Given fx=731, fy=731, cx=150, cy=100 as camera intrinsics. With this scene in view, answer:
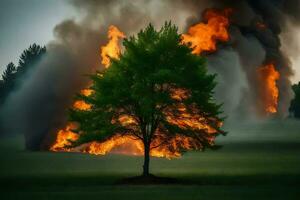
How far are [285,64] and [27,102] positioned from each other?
40.3 m

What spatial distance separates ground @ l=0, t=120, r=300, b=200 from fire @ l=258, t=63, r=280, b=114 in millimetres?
33073

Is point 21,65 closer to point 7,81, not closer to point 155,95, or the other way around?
point 7,81

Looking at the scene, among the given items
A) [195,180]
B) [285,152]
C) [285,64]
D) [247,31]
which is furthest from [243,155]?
[285,64]

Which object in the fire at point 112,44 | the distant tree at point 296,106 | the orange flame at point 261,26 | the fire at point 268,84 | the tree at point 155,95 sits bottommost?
the tree at point 155,95

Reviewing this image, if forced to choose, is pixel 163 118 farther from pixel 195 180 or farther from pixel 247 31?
pixel 247 31

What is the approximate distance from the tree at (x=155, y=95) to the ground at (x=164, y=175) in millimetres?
2761

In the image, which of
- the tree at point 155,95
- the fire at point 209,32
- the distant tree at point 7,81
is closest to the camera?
the tree at point 155,95

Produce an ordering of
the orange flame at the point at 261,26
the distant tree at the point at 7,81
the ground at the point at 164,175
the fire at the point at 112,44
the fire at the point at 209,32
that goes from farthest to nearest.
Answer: the distant tree at the point at 7,81 < the orange flame at the point at 261,26 < the fire at the point at 209,32 < the fire at the point at 112,44 < the ground at the point at 164,175

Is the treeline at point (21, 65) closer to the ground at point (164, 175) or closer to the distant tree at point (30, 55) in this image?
the distant tree at point (30, 55)

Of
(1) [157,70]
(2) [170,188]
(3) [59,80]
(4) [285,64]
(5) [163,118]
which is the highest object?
(4) [285,64]

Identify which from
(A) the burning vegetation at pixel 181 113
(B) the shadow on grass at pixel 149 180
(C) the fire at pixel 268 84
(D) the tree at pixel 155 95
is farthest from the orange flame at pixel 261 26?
(D) the tree at pixel 155 95

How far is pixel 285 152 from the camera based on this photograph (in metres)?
58.0

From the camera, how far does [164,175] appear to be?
4225cm

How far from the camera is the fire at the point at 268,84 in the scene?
9812cm
